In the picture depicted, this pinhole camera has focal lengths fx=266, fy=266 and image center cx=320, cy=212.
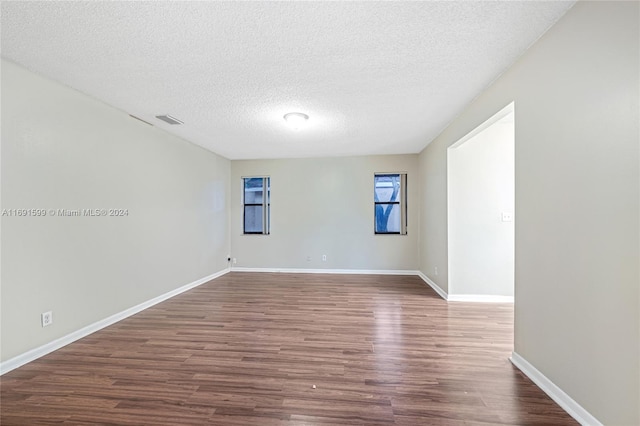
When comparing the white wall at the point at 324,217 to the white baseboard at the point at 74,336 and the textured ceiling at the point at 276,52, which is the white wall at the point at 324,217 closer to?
the white baseboard at the point at 74,336

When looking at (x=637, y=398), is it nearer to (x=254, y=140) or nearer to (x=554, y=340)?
(x=554, y=340)

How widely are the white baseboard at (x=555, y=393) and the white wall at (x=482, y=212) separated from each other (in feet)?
5.52

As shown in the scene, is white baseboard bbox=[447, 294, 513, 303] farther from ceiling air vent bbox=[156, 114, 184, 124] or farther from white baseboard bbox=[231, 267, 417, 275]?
ceiling air vent bbox=[156, 114, 184, 124]

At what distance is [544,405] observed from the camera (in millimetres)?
1721

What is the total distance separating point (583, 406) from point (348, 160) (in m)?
4.87

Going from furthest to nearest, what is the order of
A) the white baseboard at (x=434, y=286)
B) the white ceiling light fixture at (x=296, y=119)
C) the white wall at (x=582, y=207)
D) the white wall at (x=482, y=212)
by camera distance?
the white baseboard at (x=434, y=286) < the white wall at (x=482, y=212) < the white ceiling light fixture at (x=296, y=119) < the white wall at (x=582, y=207)

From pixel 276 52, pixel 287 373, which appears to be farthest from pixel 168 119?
pixel 287 373

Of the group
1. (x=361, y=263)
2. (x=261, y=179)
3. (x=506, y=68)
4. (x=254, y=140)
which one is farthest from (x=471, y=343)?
A: (x=261, y=179)

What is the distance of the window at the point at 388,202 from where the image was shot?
570 centimetres

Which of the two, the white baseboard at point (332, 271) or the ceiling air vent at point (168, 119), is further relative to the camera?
the white baseboard at point (332, 271)

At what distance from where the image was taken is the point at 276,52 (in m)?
2.00

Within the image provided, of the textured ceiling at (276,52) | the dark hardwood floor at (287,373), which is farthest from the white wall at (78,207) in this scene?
the dark hardwood floor at (287,373)

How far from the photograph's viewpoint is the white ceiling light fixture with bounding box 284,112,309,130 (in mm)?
3268

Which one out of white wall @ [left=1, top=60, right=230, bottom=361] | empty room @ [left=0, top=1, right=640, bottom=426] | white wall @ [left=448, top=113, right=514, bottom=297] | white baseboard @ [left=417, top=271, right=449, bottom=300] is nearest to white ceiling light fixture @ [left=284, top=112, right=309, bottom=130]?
empty room @ [left=0, top=1, right=640, bottom=426]
